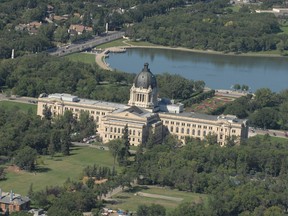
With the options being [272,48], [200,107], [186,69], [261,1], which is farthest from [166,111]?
[261,1]

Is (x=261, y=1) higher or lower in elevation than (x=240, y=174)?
higher

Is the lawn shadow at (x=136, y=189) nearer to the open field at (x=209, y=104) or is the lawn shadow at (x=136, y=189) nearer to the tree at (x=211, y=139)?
the tree at (x=211, y=139)

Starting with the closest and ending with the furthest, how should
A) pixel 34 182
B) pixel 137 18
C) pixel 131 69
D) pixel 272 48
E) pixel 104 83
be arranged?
pixel 34 182 < pixel 104 83 < pixel 131 69 < pixel 272 48 < pixel 137 18

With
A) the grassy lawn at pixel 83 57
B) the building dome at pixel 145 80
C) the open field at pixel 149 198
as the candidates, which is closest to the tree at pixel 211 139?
the building dome at pixel 145 80

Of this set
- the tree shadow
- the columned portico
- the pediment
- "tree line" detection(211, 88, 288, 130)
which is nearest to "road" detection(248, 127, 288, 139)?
"tree line" detection(211, 88, 288, 130)

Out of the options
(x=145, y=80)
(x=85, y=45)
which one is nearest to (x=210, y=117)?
(x=145, y=80)

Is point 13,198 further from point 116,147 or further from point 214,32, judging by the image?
point 214,32

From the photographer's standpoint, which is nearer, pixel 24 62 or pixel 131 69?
pixel 24 62

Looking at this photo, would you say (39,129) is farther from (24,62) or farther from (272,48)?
(272,48)
